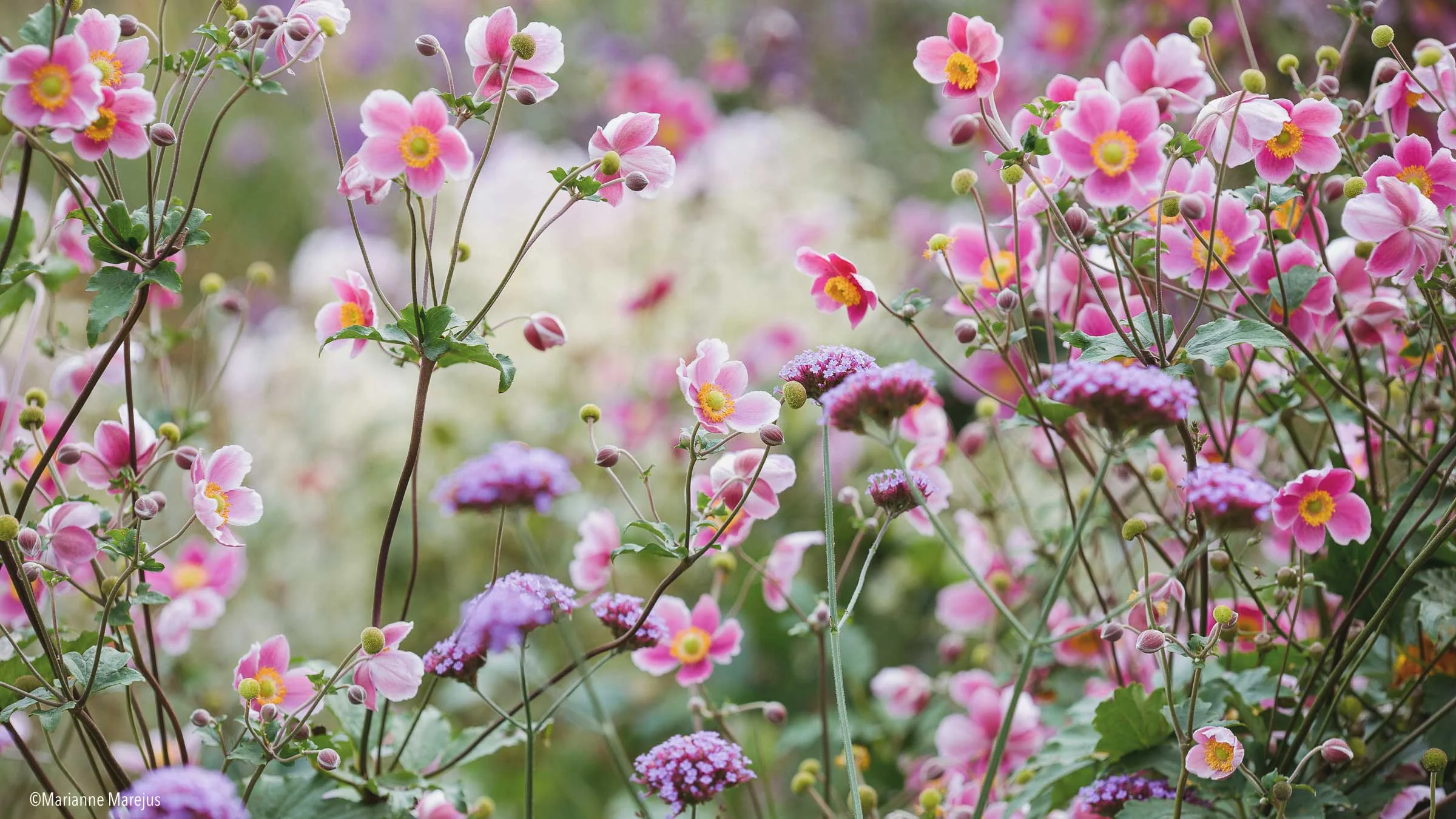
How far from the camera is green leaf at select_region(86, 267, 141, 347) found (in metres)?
0.56

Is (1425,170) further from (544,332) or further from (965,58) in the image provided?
(544,332)

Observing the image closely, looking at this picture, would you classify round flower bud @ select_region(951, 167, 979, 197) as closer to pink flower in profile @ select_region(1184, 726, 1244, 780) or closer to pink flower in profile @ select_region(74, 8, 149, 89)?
pink flower in profile @ select_region(1184, 726, 1244, 780)

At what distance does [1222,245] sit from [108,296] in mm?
670

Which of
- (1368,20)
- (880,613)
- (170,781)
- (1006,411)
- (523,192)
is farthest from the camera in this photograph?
(523,192)

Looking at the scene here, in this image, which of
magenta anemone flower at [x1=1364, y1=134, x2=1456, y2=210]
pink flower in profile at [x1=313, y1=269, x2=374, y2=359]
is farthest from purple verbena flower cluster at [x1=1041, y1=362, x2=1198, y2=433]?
pink flower in profile at [x1=313, y1=269, x2=374, y2=359]

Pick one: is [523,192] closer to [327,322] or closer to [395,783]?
[327,322]

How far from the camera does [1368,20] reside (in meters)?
0.69

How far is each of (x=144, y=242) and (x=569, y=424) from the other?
1.00 m

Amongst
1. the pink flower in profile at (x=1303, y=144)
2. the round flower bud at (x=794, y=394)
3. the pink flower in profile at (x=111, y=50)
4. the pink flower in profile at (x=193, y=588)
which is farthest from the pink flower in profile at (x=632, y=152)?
the pink flower in profile at (x=193, y=588)

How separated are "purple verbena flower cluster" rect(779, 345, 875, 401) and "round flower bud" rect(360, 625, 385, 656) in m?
0.27

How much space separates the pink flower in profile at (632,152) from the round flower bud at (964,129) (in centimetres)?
19

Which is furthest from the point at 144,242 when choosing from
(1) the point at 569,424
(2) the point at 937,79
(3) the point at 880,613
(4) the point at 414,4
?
(4) the point at 414,4

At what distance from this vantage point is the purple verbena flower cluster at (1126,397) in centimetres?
46

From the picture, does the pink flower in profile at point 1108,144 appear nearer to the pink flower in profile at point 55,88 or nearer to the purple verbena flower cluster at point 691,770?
the purple verbena flower cluster at point 691,770
